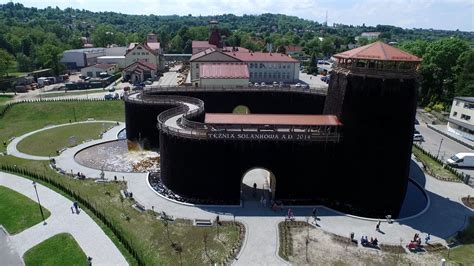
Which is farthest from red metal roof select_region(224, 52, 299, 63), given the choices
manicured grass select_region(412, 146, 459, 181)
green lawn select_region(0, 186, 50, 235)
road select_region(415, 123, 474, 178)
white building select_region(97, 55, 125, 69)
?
green lawn select_region(0, 186, 50, 235)

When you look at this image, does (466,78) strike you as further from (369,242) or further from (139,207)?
(139,207)

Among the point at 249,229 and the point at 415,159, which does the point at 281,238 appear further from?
the point at 415,159

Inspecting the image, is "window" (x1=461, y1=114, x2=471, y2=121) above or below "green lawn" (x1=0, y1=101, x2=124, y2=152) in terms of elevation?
above

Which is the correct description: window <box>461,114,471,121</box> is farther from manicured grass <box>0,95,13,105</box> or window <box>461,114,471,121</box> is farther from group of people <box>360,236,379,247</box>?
manicured grass <box>0,95,13,105</box>

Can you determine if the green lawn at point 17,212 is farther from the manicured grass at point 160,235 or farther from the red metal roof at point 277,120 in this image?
the red metal roof at point 277,120

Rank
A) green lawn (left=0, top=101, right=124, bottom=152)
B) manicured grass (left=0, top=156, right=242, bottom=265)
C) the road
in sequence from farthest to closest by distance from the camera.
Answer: green lawn (left=0, top=101, right=124, bottom=152)
the road
manicured grass (left=0, top=156, right=242, bottom=265)
